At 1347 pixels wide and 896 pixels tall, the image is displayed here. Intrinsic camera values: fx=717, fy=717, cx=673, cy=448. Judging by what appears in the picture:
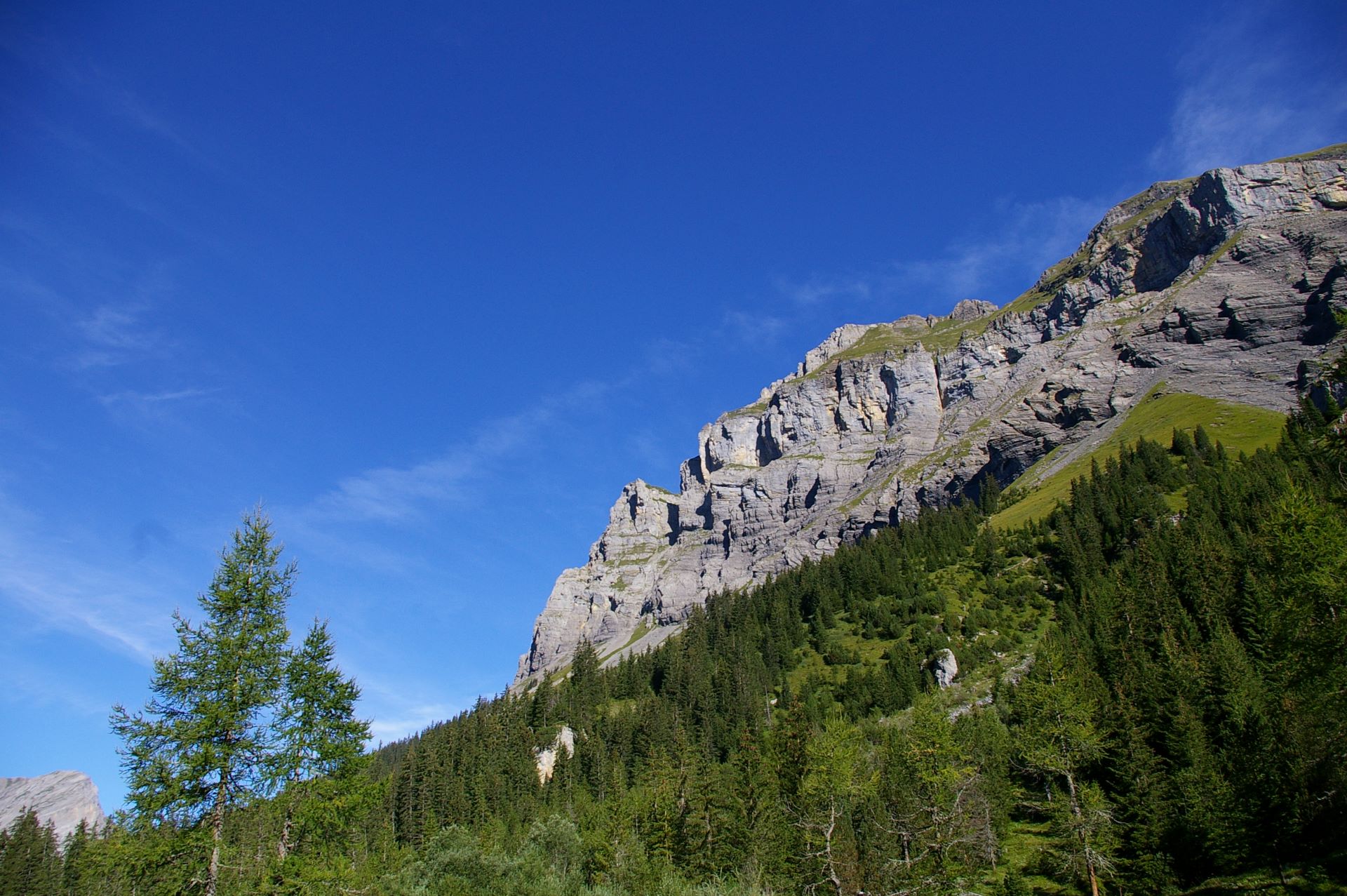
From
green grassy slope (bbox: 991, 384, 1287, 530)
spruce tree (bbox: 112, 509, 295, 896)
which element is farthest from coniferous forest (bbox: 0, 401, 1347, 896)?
green grassy slope (bbox: 991, 384, 1287, 530)

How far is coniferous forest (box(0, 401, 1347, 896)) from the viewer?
66.0ft

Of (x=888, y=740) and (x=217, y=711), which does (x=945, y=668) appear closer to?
(x=888, y=740)

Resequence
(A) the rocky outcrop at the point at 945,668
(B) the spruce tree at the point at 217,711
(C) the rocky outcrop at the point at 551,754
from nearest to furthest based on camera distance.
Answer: (B) the spruce tree at the point at 217,711
(A) the rocky outcrop at the point at 945,668
(C) the rocky outcrop at the point at 551,754

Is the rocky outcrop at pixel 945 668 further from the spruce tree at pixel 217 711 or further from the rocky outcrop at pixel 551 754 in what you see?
the spruce tree at pixel 217 711

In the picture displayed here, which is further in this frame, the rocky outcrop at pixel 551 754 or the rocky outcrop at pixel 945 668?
the rocky outcrop at pixel 551 754

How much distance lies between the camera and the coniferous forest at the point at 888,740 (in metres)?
20.1

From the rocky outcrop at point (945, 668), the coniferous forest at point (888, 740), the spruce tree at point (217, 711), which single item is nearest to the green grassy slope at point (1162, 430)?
the coniferous forest at point (888, 740)

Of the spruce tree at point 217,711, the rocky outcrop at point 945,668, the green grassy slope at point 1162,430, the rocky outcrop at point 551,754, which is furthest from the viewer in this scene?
the green grassy slope at point 1162,430

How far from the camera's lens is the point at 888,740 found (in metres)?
70.2

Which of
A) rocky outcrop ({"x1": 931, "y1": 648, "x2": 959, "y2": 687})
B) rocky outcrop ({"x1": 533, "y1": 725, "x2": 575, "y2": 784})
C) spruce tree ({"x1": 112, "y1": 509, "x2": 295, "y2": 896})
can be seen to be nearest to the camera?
spruce tree ({"x1": 112, "y1": 509, "x2": 295, "y2": 896})

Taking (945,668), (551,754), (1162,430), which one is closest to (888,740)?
(945,668)

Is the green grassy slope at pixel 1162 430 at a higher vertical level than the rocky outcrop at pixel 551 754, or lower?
higher

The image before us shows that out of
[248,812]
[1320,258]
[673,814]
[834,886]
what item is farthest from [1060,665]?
[1320,258]

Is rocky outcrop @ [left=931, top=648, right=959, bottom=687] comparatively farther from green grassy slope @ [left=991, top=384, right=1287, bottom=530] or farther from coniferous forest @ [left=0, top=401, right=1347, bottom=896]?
green grassy slope @ [left=991, top=384, right=1287, bottom=530]
